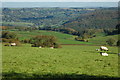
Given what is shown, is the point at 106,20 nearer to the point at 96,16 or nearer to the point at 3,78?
the point at 96,16

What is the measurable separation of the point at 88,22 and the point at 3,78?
169692mm

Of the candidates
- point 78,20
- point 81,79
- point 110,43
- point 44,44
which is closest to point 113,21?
point 78,20

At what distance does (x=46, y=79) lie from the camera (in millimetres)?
8977

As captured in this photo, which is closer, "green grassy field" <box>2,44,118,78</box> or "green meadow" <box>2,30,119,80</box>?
"green meadow" <box>2,30,119,80</box>

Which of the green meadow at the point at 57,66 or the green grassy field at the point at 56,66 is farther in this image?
the green grassy field at the point at 56,66

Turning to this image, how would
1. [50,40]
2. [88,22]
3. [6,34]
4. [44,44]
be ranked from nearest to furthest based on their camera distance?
[44,44], [50,40], [6,34], [88,22]

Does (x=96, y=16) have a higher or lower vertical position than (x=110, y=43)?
higher

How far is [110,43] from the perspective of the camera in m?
71.8

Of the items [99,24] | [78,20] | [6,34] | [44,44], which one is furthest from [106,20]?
[44,44]

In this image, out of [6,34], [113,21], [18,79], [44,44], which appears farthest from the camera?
[113,21]

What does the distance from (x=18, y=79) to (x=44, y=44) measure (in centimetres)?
3617

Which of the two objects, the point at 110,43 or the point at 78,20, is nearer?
the point at 110,43

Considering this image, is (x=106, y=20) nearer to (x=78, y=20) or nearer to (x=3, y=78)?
(x=78, y=20)

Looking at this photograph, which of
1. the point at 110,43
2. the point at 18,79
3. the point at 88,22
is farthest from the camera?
the point at 88,22
